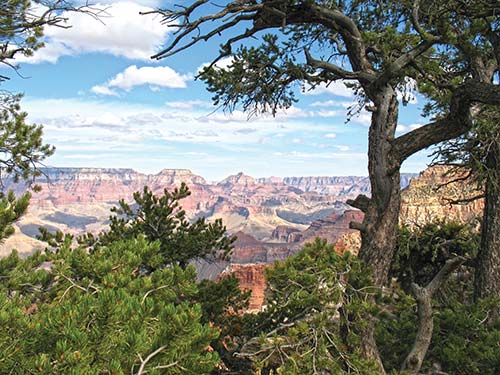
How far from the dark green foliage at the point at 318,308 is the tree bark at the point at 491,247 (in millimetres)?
4732

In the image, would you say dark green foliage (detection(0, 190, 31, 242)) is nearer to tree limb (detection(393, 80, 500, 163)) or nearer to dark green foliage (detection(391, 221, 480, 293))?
tree limb (detection(393, 80, 500, 163))

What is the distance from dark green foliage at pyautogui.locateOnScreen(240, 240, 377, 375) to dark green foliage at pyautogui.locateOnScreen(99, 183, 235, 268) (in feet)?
17.1

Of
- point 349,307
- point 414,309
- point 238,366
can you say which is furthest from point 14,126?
point 414,309

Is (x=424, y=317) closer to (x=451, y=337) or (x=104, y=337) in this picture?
(x=451, y=337)

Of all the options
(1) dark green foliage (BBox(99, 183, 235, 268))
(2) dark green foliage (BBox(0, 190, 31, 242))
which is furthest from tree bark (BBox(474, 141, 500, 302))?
(2) dark green foliage (BBox(0, 190, 31, 242))

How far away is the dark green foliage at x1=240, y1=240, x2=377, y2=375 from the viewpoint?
4.66 m

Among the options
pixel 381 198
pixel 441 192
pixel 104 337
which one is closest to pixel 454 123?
pixel 381 198

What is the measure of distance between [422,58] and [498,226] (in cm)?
425

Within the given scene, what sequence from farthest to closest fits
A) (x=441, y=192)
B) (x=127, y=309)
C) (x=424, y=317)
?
1. (x=441, y=192)
2. (x=424, y=317)
3. (x=127, y=309)

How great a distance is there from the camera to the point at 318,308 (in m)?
5.18

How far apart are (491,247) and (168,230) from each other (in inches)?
309

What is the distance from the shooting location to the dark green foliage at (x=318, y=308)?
466cm

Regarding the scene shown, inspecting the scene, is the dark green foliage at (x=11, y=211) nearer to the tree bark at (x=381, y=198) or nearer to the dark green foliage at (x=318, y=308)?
the dark green foliage at (x=318, y=308)

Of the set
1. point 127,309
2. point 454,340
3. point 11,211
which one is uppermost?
point 11,211
